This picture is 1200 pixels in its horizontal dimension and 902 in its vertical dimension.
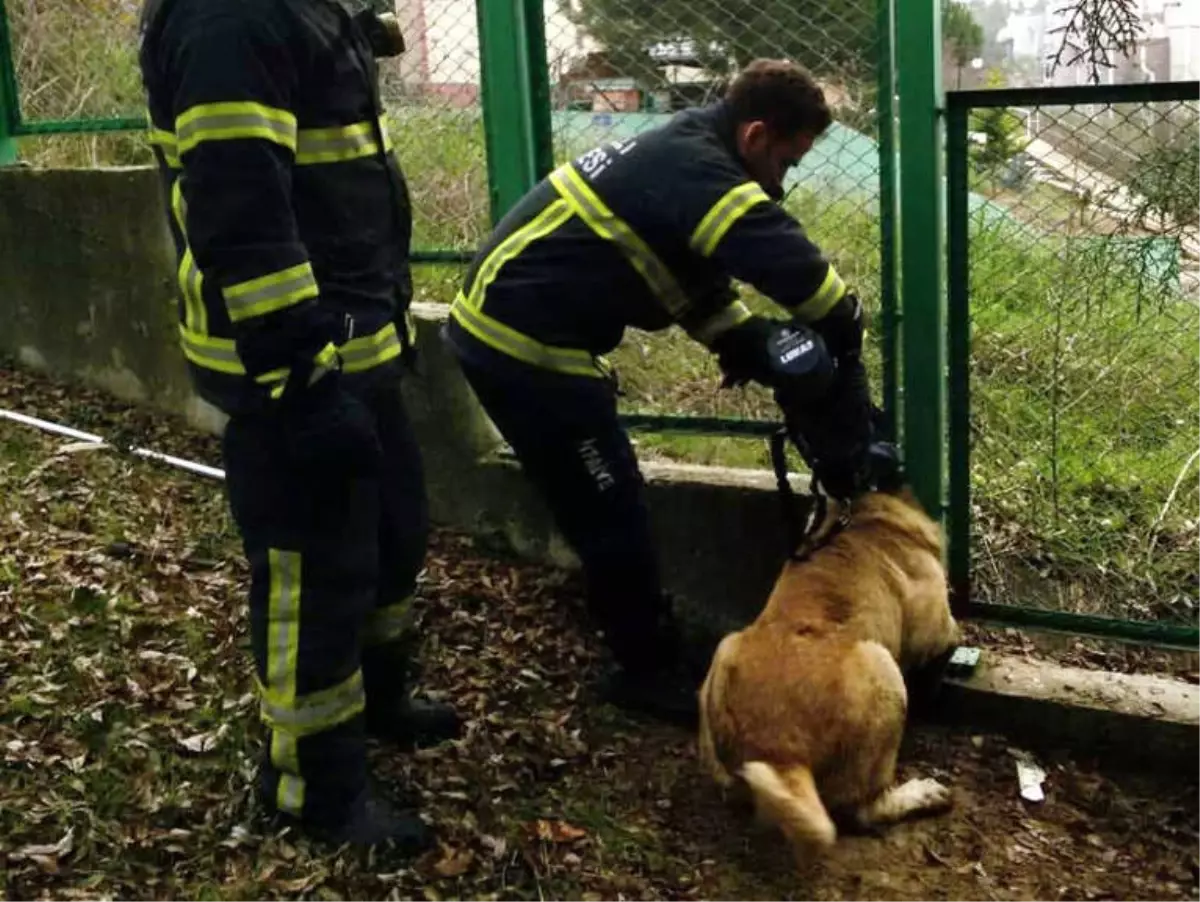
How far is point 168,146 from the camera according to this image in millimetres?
3029

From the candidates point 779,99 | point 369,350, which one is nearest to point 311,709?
point 369,350

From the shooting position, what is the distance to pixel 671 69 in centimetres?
450

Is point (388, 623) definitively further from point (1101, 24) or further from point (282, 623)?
point (1101, 24)

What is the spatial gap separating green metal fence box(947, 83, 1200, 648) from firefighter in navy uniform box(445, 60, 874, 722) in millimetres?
551

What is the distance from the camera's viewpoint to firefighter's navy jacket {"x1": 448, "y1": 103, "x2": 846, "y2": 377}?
3525 millimetres

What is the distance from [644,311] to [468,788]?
4.75ft

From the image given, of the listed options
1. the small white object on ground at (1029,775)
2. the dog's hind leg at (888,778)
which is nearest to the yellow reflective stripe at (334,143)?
the dog's hind leg at (888,778)

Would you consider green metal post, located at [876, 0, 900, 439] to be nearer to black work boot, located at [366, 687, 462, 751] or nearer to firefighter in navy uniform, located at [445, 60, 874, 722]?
firefighter in navy uniform, located at [445, 60, 874, 722]

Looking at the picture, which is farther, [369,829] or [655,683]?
[655,683]

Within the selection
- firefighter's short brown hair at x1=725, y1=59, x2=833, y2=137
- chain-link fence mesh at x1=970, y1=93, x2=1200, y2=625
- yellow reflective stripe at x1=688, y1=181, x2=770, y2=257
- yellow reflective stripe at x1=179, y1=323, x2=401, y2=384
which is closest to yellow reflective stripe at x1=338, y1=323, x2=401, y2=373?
yellow reflective stripe at x1=179, y1=323, x2=401, y2=384

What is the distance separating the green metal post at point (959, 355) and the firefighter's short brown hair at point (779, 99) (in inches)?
18.6

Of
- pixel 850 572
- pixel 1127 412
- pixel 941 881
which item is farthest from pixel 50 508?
pixel 1127 412

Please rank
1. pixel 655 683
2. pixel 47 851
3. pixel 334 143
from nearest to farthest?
pixel 334 143 → pixel 47 851 → pixel 655 683

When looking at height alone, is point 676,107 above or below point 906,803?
above
